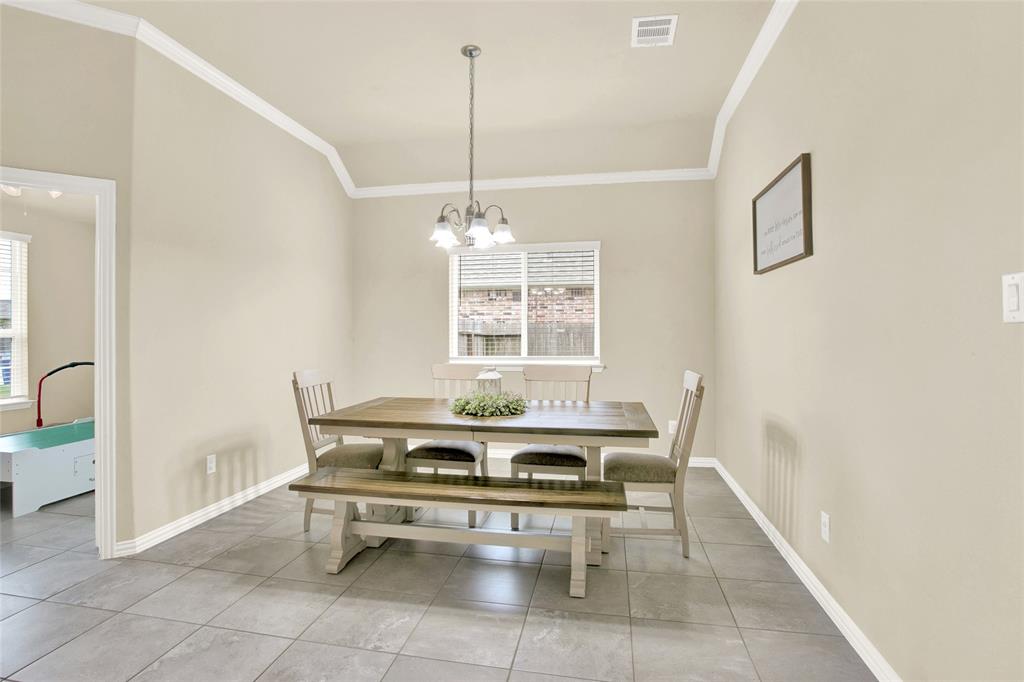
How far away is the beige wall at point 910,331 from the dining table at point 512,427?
0.85 meters

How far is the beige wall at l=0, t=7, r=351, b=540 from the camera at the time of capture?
2.45 meters

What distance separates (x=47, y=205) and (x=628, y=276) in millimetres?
5293

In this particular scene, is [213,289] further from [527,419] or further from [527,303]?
[527,303]

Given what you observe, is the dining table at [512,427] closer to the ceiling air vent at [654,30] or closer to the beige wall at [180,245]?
the beige wall at [180,245]

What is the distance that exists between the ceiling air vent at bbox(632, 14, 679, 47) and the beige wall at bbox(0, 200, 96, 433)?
17.4 ft

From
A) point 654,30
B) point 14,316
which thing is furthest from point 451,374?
point 14,316

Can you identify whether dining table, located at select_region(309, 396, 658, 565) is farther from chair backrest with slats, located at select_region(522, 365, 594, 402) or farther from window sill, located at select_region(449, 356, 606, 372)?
window sill, located at select_region(449, 356, 606, 372)

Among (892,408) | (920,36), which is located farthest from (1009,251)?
(920,36)

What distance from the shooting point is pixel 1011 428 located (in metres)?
1.13

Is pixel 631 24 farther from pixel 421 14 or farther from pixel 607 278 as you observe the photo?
pixel 607 278

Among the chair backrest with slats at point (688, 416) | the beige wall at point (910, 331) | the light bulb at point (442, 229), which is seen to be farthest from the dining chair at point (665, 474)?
the light bulb at point (442, 229)

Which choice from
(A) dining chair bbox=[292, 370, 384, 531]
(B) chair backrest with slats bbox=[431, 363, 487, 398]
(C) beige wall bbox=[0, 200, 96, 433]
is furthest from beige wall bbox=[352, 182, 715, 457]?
(C) beige wall bbox=[0, 200, 96, 433]

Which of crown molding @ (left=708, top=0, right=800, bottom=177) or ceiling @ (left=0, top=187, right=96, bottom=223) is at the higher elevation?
crown molding @ (left=708, top=0, right=800, bottom=177)

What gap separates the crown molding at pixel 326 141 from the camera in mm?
2447
